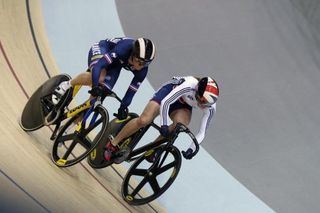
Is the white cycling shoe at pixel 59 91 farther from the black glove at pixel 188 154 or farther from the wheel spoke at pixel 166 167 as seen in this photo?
the black glove at pixel 188 154

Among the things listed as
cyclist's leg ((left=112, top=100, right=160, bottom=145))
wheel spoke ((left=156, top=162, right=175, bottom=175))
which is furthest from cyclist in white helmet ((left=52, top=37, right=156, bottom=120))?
wheel spoke ((left=156, top=162, right=175, bottom=175))

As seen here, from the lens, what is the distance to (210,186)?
18.6 feet

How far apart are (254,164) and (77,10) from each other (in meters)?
3.58

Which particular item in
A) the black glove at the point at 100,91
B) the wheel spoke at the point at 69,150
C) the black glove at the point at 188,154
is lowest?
the black glove at the point at 188,154

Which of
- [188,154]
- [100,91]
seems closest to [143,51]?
[100,91]

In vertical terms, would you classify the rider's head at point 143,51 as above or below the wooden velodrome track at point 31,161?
above

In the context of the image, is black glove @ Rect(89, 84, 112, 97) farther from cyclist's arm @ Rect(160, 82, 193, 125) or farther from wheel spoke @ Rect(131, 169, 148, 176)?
wheel spoke @ Rect(131, 169, 148, 176)

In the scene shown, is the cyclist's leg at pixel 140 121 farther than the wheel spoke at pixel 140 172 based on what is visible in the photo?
No

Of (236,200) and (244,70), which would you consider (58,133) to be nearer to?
(236,200)

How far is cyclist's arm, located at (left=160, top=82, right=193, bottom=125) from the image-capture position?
4391 mm

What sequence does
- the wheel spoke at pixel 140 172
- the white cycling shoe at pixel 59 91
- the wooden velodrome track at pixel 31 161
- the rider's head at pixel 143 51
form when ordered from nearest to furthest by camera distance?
the wooden velodrome track at pixel 31 161 < the rider's head at pixel 143 51 < the wheel spoke at pixel 140 172 < the white cycling shoe at pixel 59 91

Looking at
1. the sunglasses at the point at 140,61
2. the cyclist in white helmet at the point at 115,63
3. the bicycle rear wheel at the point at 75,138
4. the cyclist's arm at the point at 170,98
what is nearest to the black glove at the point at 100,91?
the cyclist in white helmet at the point at 115,63

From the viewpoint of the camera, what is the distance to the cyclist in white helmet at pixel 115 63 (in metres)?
4.23

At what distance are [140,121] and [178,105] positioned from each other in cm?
38
